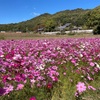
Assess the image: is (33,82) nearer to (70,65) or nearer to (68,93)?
(68,93)

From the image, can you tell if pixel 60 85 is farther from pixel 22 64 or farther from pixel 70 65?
pixel 70 65

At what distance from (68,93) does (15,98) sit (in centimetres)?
98

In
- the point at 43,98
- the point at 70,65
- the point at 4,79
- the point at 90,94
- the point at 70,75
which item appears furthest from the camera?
the point at 70,65

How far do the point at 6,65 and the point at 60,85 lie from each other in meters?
1.14

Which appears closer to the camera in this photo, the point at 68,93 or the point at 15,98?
the point at 15,98

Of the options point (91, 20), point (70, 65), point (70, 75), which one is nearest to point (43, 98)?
point (70, 75)

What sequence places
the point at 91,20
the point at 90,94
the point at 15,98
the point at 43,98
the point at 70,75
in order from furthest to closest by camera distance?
the point at 91,20 < the point at 70,75 < the point at 90,94 < the point at 43,98 < the point at 15,98

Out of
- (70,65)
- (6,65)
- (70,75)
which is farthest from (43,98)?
(70,65)

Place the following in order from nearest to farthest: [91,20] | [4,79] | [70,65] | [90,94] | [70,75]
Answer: [4,79], [90,94], [70,75], [70,65], [91,20]

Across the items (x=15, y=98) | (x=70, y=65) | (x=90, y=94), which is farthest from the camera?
(x=70, y=65)

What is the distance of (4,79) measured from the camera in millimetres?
3656

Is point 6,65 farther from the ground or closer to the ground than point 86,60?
farther from the ground

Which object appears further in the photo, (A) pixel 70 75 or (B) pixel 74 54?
(B) pixel 74 54

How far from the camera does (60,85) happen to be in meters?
4.84
